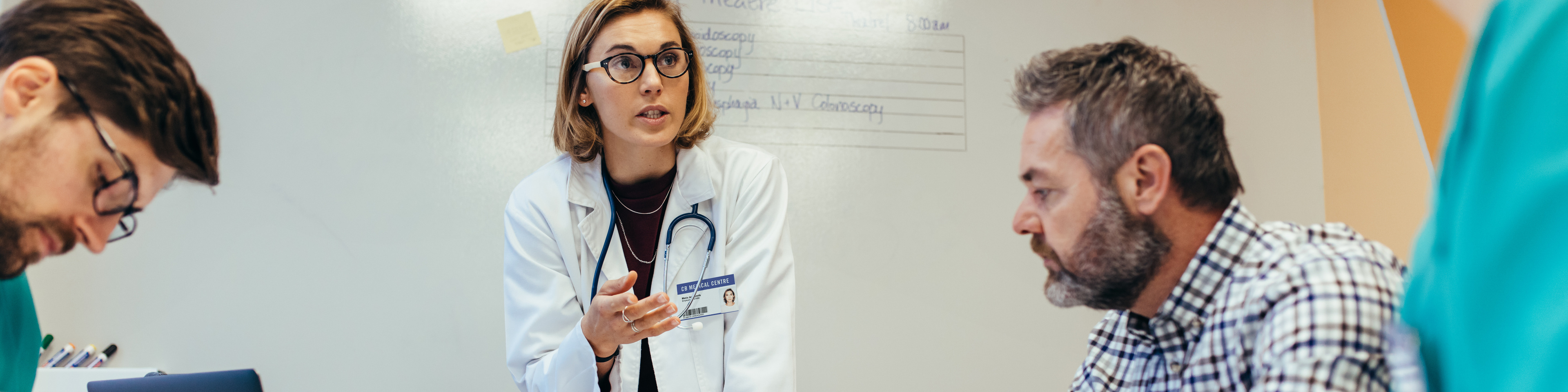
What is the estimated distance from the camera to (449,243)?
2.23 m

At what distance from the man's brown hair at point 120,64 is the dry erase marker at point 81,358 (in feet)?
5.44

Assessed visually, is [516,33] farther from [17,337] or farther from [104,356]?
[17,337]

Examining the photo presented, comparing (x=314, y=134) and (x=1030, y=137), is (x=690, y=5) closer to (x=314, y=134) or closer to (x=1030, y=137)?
(x=314, y=134)

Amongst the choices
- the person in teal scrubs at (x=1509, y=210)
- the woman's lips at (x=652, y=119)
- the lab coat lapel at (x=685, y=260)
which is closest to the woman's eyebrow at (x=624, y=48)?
the woman's lips at (x=652, y=119)

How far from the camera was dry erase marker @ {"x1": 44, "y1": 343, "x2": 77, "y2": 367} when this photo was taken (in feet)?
6.46

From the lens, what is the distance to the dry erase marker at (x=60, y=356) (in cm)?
197

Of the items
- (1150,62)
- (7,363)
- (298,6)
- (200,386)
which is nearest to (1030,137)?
(1150,62)

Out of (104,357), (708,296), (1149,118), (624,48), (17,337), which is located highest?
(624,48)

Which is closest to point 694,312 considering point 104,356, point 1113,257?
point 1113,257

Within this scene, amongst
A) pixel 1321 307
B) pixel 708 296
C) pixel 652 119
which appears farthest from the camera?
pixel 652 119

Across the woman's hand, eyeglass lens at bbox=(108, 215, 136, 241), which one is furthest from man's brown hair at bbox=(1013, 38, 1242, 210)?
eyeglass lens at bbox=(108, 215, 136, 241)

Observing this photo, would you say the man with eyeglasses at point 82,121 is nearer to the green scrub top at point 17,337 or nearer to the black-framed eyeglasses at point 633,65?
the green scrub top at point 17,337

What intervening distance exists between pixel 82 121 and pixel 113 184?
0.06 metres

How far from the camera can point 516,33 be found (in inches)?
91.2
